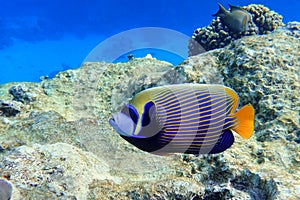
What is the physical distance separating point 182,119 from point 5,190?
141 centimetres

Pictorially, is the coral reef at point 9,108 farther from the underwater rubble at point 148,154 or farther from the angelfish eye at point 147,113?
the angelfish eye at point 147,113

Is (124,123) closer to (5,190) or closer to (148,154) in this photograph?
(5,190)

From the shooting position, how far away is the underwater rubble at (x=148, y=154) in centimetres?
204

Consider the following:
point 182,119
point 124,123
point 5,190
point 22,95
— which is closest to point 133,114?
point 124,123

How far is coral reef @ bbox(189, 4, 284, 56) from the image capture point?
7582 millimetres

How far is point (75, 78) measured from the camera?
4.77 m

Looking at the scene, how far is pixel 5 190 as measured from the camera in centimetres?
191

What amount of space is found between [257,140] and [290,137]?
0.30 meters

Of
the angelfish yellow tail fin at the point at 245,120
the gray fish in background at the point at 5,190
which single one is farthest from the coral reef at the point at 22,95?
the angelfish yellow tail fin at the point at 245,120

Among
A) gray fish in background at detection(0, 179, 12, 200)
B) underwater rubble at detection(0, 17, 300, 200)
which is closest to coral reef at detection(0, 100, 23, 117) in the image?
underwater rubble at detection(0, 17, 300, 200)

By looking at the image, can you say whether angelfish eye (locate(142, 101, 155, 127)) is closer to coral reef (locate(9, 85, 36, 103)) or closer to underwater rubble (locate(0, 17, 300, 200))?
underwater rubble (locate(0, 17, 300, 200))

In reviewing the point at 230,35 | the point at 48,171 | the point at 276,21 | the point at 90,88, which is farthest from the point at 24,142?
the point at 276,21

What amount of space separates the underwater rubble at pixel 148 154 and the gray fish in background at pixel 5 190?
0.20 feet

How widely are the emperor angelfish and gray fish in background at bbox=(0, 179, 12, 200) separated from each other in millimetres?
1173
